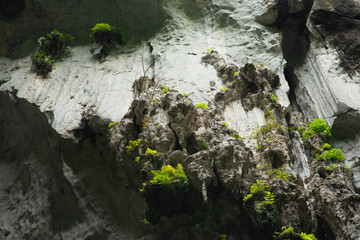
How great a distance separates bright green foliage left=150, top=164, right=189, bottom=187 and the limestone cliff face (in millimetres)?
137

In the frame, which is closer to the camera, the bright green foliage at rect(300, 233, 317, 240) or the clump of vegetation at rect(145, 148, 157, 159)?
the bright green foliage at rect(300, 233, 317, 240)

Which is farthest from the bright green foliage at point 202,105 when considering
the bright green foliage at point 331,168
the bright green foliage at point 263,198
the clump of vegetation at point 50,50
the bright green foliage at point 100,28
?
the clump of vegetation at point 50,50

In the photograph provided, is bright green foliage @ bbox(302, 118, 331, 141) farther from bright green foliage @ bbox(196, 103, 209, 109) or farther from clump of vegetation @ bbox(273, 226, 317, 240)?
clump of vegetation @ bbox(273, 226, 317, 240)

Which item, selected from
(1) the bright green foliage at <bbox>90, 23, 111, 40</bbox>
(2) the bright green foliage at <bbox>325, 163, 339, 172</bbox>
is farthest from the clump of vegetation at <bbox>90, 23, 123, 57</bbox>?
(2) the bright green foliage at <bbox>325, 163, 339, 172</bbox>

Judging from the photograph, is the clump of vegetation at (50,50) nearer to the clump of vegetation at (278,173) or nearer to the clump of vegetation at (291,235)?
the clump of vegetation at (278,173)

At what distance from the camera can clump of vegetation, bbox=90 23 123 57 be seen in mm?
12852

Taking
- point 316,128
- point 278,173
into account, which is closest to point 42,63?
point 278,173

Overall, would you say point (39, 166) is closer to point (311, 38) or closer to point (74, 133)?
point (74, 133)

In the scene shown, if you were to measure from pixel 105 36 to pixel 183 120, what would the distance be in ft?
21.0

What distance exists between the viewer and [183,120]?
865cm

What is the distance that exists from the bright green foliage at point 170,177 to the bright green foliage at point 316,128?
467 cm

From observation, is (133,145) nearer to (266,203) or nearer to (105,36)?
(266,203)

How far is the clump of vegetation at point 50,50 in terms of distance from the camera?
40.0 ft

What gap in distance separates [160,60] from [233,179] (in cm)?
622
